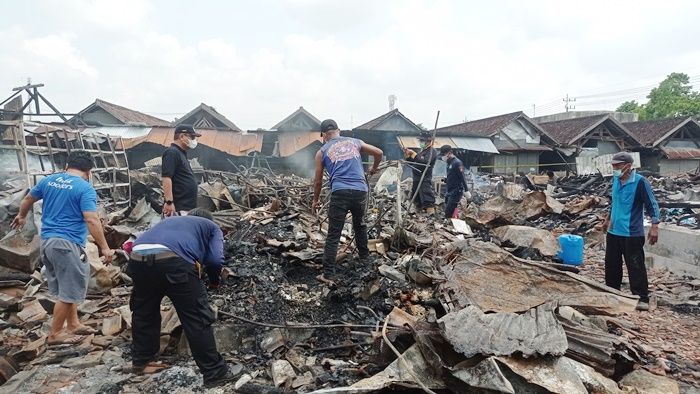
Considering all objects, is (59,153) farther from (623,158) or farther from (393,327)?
(623,158)

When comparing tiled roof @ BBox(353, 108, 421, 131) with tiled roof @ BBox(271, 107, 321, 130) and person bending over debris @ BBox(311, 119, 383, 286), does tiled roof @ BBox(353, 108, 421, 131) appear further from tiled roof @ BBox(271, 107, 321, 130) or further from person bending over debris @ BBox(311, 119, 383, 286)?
person bending over debris @ BBox(311, 119, 383, 286)

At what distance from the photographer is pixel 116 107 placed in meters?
21.5

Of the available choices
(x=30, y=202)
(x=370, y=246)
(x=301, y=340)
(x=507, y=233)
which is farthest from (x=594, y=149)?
(x=30, y=202)

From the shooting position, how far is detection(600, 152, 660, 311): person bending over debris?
4.22 m

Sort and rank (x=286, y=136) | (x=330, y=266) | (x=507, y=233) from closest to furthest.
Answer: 1. (x=330, y=266)
2. (x=507, y=233)
3. (x=286, y=136)

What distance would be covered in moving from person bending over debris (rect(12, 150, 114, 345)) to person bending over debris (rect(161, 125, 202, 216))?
→ 0.72m

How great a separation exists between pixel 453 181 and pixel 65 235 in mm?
6776

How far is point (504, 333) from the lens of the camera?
253 centimetres

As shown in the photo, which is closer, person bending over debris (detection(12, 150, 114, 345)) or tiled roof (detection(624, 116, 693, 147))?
person bending over debris (detection(12, 150, 114, 345))

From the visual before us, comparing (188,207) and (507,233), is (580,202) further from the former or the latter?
(188,207)

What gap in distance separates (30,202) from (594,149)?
84.6 feet

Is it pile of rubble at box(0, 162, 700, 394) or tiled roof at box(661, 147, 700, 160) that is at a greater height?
tiled roof at box(661, 147, 700, 160)

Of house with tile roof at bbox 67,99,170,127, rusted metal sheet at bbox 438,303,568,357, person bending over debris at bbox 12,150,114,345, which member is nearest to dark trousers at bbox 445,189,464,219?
rusted metal sheet at bbox 438,303,568,357

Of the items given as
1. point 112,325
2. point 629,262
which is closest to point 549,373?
point 629,262
